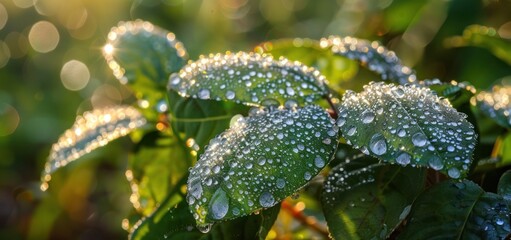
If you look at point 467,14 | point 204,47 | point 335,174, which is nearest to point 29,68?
point 204,47

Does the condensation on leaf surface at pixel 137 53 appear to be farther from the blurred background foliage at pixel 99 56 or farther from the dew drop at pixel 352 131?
the blurred background foliage at pixel 99 56

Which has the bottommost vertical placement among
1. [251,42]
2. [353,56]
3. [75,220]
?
[75,220]

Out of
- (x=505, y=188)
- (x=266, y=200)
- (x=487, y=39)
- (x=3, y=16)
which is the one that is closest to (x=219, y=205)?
(x=266, y=200)

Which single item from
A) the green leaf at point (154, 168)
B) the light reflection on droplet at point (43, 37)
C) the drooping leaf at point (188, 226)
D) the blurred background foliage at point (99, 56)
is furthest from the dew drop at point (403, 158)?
the light reflection on droplet at point (43, 37)

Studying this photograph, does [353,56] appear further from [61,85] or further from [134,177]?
[61,85]

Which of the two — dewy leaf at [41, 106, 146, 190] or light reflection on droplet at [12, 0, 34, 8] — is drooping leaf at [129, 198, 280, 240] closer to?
dewy leaf at [41, 106, 146, 190]

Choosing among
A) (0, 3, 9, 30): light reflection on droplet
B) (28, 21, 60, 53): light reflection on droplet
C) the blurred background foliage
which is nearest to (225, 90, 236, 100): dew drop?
the blurred background foliage
